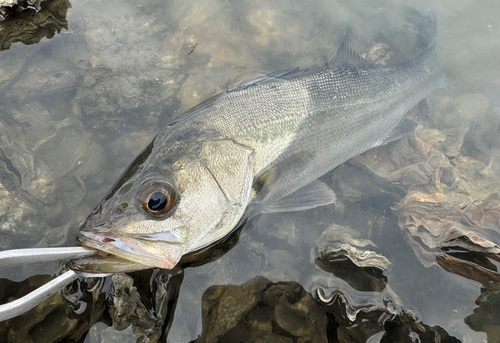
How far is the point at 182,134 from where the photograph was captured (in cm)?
220

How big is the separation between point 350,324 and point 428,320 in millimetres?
706

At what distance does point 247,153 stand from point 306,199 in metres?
0.88

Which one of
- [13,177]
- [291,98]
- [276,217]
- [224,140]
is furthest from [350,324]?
[13,177]

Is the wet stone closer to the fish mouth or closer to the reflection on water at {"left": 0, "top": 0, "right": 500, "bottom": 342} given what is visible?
the reflection on water at {"left": 0, "top": 0, "right": 500, "bottom": 342}

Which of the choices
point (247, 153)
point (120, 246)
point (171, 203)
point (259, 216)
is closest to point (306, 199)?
point (259, 216)

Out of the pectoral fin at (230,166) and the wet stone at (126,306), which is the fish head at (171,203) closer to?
the pectoral fin at (230,166)

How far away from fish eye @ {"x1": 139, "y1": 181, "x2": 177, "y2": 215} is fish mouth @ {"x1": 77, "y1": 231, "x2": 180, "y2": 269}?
0.22 m

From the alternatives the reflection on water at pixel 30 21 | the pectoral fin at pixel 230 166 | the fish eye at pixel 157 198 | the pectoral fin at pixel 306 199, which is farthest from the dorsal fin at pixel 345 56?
the reflection on water at pixel 30 21

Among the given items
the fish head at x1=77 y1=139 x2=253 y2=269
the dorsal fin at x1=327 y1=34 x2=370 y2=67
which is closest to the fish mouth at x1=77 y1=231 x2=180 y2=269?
the fish head at x1=77 y1=139 x2=253 y2=269

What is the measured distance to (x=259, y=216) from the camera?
9.26 ft

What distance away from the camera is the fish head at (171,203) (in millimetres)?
1695

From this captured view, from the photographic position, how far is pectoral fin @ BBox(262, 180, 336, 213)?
2736 millimetres

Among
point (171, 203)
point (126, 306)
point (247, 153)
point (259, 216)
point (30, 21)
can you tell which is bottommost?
point (259, 216)

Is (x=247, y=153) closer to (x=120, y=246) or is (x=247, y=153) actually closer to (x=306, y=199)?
(x=306, y=199)
